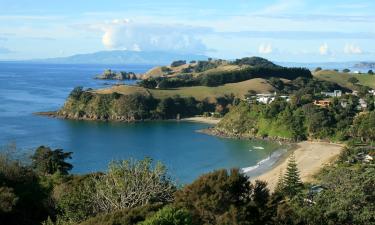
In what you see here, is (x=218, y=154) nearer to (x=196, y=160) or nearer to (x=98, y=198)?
(x=196, y=160)

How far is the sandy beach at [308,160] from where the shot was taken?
4609 cm

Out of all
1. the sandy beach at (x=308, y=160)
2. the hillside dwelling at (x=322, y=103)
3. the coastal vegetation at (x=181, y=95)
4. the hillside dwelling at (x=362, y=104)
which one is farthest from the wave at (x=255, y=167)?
the coastal vegetation at (x=181, y=95)

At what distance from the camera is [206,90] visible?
10700 centimetres

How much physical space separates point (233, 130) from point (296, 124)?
9627 millimetres

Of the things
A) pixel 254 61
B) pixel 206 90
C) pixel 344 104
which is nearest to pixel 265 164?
pixel 344 104

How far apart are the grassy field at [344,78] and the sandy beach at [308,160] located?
65.2 meters

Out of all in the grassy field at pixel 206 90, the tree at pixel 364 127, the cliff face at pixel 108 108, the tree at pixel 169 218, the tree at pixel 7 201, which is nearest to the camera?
the tree at pixel 169 218

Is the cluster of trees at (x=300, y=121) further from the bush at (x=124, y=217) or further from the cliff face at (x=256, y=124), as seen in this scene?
the bush at (x=124, y=217)

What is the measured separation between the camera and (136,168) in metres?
21.1

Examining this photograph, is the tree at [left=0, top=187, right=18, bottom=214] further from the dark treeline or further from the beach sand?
the dark treeline

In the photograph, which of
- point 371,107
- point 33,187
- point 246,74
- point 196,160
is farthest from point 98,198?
point 246,74

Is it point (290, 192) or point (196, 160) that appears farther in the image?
point (196, 160)

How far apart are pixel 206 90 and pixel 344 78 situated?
43263mm

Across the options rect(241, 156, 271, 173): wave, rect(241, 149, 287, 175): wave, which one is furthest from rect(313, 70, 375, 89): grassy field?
rect(241, 156, 271, 173): wave
